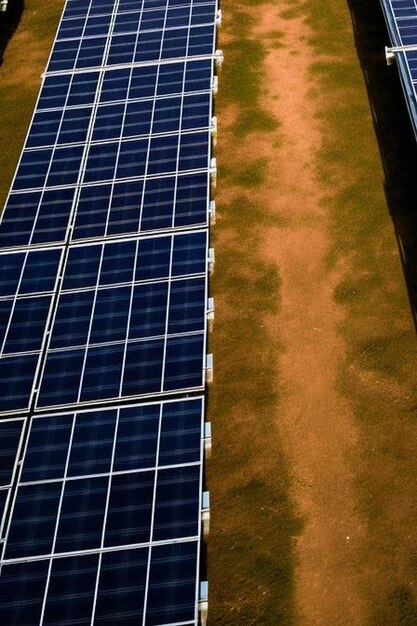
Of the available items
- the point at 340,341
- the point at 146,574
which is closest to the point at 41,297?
the point at 146,574

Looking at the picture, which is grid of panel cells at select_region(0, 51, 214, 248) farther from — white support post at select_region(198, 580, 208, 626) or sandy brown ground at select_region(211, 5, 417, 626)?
white support post at select_region(198, 580, 208, 626)

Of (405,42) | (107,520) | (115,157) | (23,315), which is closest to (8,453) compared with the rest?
(107,520)

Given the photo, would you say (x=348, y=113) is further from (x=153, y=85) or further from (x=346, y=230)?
(x=153, y=85)

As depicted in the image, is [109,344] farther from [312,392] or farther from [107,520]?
[312,392]

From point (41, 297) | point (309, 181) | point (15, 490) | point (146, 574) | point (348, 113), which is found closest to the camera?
point (146, 574)

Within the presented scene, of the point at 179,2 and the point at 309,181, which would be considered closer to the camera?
the point at 309,181

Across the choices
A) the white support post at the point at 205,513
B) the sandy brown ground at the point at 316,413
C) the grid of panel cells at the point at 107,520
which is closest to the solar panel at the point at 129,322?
the grid of panel cells at the point at 107,520

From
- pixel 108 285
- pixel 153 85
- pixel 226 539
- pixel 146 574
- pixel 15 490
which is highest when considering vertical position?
pixel 153 85
